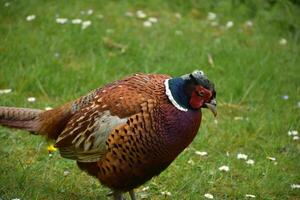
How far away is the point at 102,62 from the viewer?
6.82m

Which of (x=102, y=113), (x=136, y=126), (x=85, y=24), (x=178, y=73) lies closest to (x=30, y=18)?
(x=85, y=24)

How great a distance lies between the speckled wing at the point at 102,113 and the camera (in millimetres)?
4141

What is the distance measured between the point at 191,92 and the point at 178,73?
8.78ft

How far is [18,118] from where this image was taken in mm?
4715

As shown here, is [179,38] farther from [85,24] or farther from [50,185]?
[50,185]

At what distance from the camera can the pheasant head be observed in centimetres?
409

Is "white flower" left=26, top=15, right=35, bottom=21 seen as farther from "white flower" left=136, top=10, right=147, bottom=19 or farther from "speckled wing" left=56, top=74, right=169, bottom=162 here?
"speckled wing" left=56, top=74, right=169, bottom=162

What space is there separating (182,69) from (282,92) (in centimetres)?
110

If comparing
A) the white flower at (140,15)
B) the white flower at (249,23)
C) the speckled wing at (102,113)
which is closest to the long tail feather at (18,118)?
the speckled wing at (102,113)

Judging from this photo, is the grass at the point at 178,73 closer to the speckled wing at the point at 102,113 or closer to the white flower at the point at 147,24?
the white flower at the point at 147,24

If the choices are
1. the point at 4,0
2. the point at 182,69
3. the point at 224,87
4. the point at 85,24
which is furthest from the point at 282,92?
A: the point at 4,0

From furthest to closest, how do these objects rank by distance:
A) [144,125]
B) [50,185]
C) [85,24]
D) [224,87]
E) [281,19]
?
[281,19] → [85,24] → [224,87] → [50,185] → [144,125]

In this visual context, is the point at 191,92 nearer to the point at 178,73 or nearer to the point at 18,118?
the point at 18,118

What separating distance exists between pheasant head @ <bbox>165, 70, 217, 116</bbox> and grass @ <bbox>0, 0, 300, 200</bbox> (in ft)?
3.29
